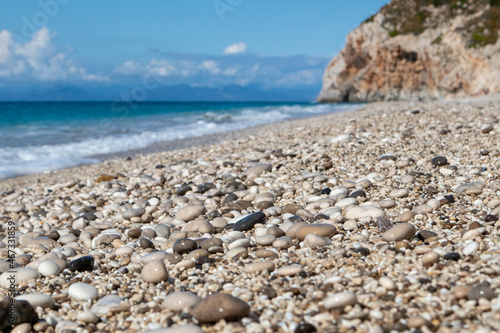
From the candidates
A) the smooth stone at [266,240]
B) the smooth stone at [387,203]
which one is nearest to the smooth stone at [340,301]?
the smooth stone at [266,240]

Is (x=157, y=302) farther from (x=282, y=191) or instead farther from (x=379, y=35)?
(x=379, y=35)

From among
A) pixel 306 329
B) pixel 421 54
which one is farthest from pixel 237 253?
pixel 421 54

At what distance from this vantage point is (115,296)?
2.37 metres

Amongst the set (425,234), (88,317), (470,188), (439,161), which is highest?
(439,161)

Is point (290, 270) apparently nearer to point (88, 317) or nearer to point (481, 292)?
point (481, 292)

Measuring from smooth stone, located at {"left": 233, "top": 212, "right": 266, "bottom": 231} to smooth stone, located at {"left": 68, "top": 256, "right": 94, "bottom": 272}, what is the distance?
111cm

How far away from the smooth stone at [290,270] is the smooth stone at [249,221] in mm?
899

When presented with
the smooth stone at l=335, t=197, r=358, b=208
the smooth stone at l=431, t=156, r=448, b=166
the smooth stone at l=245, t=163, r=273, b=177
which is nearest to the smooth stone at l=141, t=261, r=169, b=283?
the smooth stone at l=335, t=197, r=358, b=208

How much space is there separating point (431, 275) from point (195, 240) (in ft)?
5.55

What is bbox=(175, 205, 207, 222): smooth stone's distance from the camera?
377 cm

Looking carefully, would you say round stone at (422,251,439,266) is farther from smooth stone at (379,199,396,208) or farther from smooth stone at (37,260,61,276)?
smooth stone at (37,260,61,276)

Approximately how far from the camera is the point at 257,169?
4.99 meters

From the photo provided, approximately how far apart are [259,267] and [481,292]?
46.7 inches

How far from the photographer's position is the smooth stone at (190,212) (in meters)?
3.77
